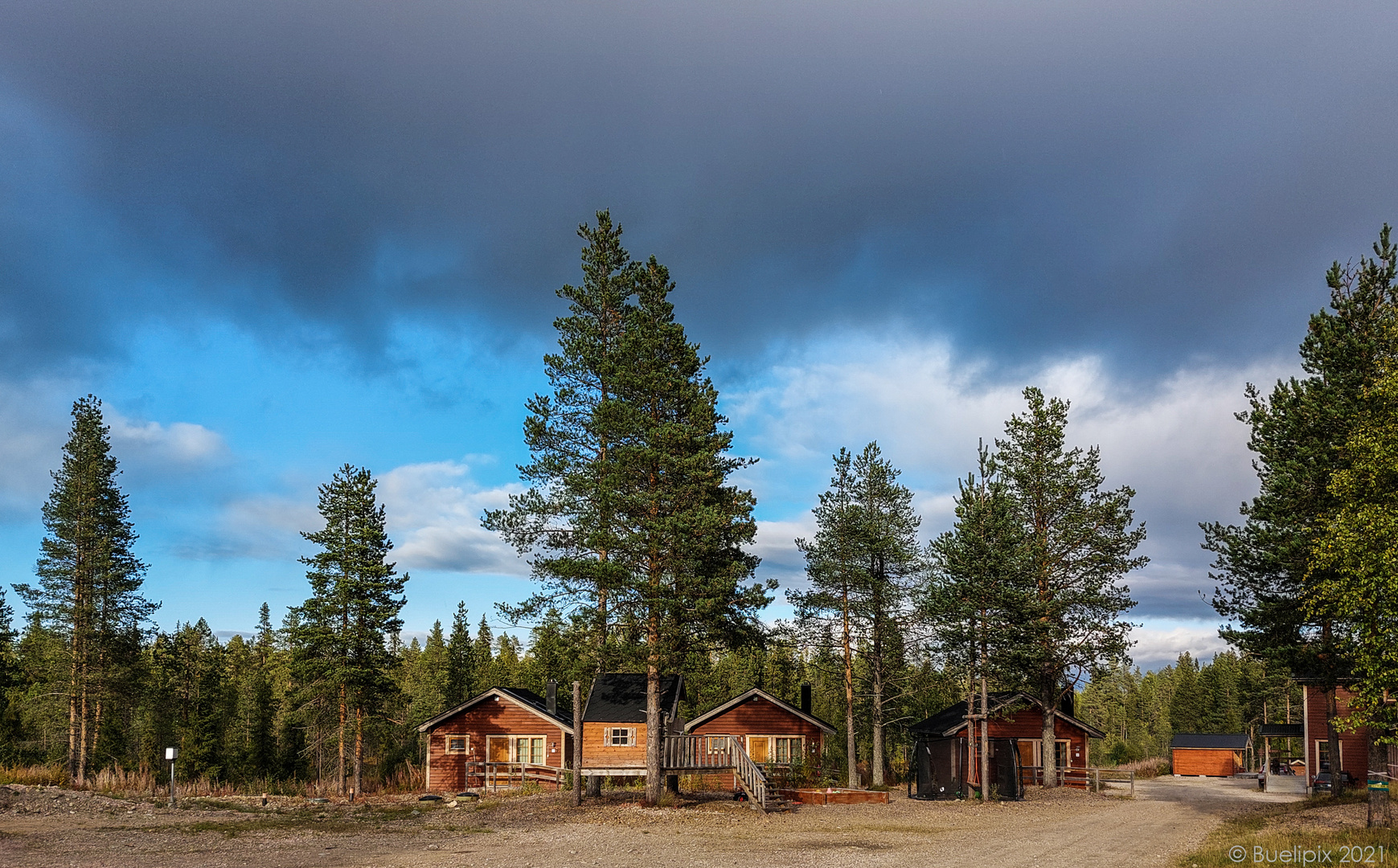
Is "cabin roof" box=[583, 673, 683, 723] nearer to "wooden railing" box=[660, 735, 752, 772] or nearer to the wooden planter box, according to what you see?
"wooden railing" box=[660, 735, 752, 772]

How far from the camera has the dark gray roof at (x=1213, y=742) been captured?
59.9m

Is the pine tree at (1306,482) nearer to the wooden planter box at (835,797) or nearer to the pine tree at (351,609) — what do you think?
the wooden planter box at (835,797)

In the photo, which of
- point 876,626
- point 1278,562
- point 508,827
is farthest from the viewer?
point 876,626

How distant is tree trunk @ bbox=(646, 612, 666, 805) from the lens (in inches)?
1100

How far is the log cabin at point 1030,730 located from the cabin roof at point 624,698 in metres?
12.5

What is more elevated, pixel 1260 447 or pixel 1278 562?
pixel 1260 447

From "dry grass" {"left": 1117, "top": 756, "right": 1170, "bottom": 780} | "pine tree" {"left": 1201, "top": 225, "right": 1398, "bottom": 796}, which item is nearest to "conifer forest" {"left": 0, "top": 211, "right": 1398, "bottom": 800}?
"pine tree" {"left": 1201, "top": 225, "right": 1398, "bottom": 796}

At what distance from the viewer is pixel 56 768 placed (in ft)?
121

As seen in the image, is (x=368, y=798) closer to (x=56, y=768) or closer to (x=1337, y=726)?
(x=56, y=768)

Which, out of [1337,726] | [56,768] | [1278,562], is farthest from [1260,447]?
[56,768]

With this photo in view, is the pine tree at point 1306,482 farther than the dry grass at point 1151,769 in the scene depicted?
No

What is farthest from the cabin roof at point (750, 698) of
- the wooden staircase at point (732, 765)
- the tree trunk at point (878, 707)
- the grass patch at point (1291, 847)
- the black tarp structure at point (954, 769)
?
the grass patch at point (1291, 847)

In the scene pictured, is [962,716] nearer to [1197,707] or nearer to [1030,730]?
[1030,730]

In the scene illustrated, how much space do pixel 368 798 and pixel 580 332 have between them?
21.5 meters
